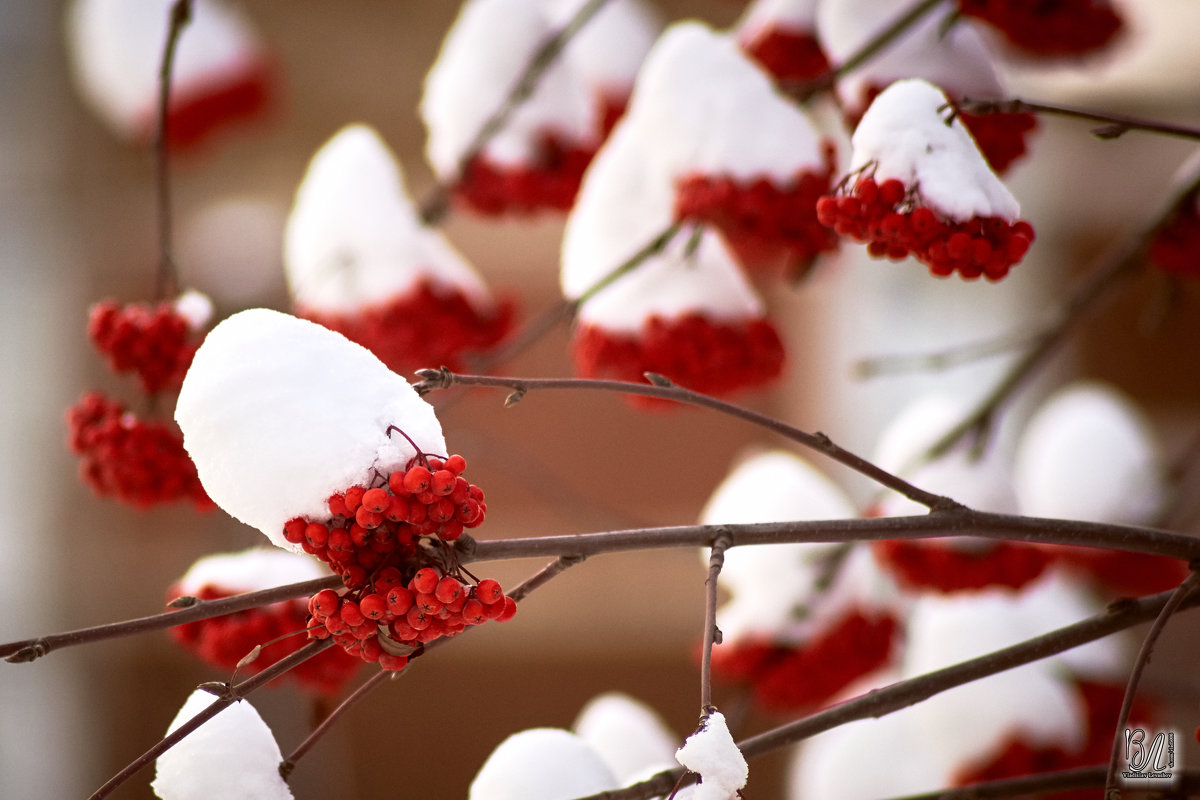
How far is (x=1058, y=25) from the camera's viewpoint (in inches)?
31.0

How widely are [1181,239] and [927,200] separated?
13.6 inches

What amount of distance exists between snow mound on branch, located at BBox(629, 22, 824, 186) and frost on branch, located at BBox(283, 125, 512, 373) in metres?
0.18

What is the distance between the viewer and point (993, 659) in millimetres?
455

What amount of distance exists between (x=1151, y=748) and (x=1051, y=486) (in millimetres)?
478

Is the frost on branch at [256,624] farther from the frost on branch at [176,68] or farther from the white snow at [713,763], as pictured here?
the frost on branch at [176,68]

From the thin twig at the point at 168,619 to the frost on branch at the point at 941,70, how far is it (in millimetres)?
456

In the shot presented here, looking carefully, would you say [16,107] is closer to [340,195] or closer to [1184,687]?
[340,195]

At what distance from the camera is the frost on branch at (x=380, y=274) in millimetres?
765

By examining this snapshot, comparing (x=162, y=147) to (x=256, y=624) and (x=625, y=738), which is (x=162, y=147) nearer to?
(x=256, y=624)

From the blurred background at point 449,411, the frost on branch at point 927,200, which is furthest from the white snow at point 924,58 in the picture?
the blurred background at point 449,411

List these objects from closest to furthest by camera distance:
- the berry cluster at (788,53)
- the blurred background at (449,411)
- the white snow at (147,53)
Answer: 1. the berry cluster at (788,53)
2. the white snow at (147,53)
3. the blurred background at (449,411)

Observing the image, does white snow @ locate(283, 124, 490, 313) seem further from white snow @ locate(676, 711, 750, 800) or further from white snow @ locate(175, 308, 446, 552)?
white snow @ locate(676, 711, 750, 800)

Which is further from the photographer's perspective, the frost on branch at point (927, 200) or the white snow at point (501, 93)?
the white snow at point (501, 93)

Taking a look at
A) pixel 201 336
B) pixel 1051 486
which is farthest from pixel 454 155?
pixel 1051 486
